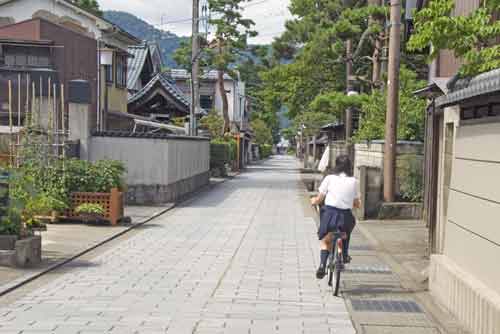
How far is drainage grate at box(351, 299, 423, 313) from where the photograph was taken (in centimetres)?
837

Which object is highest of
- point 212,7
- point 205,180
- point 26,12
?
point 212,7

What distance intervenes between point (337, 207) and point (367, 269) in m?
2.48

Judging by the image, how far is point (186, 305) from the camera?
8.21 metres

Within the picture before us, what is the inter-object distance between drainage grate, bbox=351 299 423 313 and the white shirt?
1256 mm

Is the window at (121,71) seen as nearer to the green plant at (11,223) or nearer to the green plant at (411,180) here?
the green plant at (411,180)

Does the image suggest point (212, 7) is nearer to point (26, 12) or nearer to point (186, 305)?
point (26, 12)

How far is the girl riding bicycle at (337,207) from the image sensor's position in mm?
9273

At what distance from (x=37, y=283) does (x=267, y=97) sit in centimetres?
2980

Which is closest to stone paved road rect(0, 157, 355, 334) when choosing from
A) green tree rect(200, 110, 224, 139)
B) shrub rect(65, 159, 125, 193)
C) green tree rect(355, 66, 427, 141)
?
shrub rect(65, 159, 125, 193)

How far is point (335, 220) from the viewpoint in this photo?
30.4 feet

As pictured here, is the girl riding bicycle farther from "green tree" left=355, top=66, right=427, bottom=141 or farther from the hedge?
the hedge

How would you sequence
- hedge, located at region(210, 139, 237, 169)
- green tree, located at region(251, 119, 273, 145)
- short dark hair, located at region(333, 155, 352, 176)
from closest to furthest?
1. short dark hair, located at region(333, 155, 352, 176)
2. hedge, located at region(210, 139, 237, 169)
3. green tree, located at region(251, 119, 273, 145)

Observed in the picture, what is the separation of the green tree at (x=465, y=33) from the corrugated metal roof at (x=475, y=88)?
0.32 meters

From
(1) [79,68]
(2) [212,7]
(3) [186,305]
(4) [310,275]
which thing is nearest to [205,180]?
(1) [79,68]
